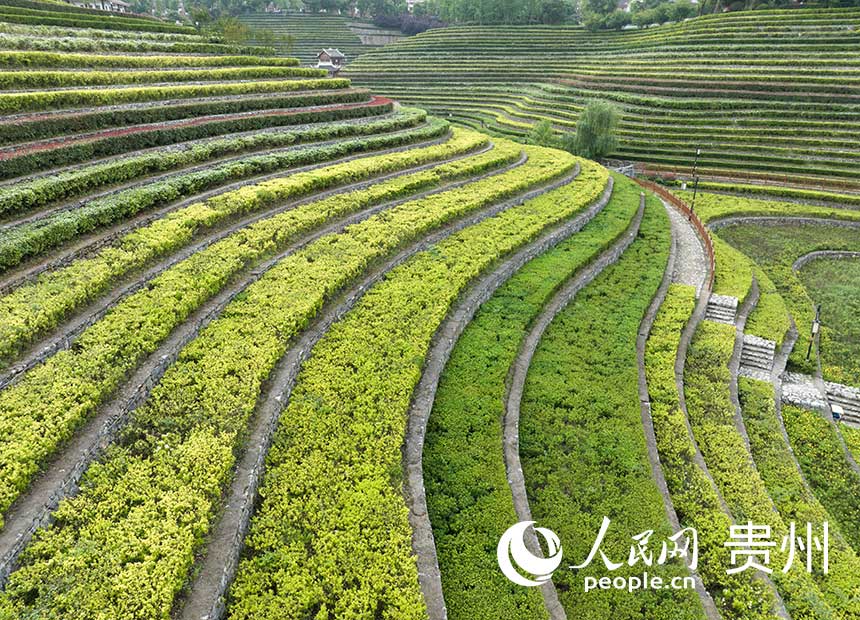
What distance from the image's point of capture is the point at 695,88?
4881cm

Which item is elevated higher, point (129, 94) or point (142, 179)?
point (129, 94)

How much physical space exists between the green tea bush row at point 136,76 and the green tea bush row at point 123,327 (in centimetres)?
1198

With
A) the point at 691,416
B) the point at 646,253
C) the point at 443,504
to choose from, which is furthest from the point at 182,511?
the point at 646,253

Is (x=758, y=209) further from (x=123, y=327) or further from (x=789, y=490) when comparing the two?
(x=123, y=327)

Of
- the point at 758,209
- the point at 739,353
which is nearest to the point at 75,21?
the point at 739,353

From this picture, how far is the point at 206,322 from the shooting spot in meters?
13.5

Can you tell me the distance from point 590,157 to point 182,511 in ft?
135

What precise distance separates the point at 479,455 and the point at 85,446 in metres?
7.81

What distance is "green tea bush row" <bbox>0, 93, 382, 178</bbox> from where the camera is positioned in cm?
1805

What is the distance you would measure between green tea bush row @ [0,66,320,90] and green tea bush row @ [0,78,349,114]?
1205 millimetres

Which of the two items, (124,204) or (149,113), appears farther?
(149,113)

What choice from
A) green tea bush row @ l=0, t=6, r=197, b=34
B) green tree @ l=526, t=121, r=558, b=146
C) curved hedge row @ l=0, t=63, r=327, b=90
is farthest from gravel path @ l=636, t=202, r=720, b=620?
green tea bush row @ l=0, t=6, r=197, b=34

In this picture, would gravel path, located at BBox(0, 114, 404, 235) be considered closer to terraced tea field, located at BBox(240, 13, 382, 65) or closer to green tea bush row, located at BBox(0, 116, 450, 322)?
green tea bush row, located at BBox(0, 116, 450, 322)

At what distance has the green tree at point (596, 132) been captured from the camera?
1635 inches
